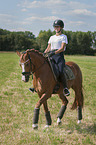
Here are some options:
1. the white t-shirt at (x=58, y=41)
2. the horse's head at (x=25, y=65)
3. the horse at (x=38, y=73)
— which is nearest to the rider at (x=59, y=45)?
the white t-shirt at (x=58, y=41)

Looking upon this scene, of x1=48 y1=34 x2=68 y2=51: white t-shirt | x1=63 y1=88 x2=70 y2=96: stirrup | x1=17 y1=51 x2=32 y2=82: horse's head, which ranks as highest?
x1=48 y1=34 x2=68 y2=51: white t-shirt

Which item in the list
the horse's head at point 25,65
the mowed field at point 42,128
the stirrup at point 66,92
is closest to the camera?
the horse's head at point 25,65

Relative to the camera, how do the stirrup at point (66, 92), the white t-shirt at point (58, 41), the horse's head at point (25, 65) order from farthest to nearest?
the stirrup at point (66, 92), the white t-shirt at point (58, 41), the horse's head at point (25, 65)

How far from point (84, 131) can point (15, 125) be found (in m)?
2.30

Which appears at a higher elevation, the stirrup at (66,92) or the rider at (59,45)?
the rider at (59,45)

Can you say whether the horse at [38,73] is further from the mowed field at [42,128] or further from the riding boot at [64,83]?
the mowed field at [42,128]

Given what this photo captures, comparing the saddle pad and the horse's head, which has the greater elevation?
the horse's head

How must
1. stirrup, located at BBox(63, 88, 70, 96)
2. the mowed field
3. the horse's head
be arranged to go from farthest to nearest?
stirrup, located at BBox(63, 88, 70, 96)
the mowed field
the horse's head

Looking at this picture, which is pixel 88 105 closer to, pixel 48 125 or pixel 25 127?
pixel 48 125

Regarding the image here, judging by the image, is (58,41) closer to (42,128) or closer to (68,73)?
(68,73)

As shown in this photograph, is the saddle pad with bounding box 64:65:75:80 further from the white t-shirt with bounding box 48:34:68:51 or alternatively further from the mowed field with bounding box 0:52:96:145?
the mowed field with bounding box 0:52:96:145

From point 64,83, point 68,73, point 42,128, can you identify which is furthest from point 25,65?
point 42,128

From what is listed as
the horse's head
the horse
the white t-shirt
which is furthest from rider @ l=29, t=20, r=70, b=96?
the horse's head

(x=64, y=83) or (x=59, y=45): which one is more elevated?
(x=59, y=45)
